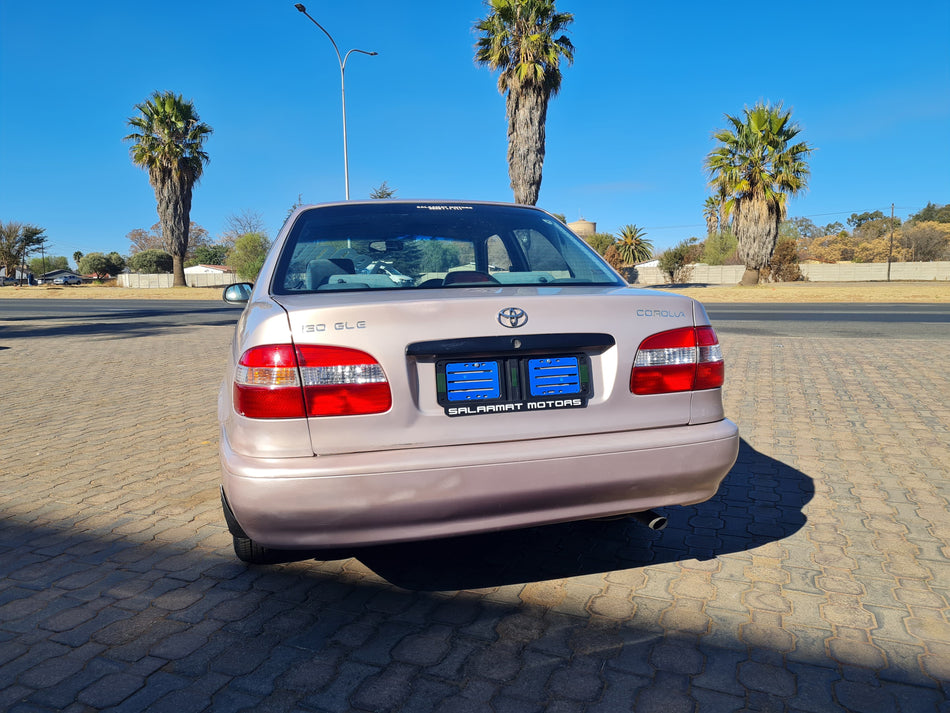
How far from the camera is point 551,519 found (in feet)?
7.99

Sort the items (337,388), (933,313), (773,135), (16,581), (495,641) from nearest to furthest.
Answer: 1. (337,388)
2. (495,641)
3. (16,581)
4. (933,313)
5. (773,135)

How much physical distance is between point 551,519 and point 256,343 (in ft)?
3.86

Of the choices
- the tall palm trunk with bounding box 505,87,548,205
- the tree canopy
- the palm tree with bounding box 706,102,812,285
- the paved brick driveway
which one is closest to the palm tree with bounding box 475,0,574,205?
the tall palm trunk with bounding box 505,87,548,205

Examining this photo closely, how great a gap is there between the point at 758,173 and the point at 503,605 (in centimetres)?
3364

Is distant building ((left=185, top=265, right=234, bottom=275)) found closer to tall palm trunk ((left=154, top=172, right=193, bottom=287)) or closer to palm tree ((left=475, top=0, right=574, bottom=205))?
tall palm trunk ((left=154, top=172, right=193, bottom=287))

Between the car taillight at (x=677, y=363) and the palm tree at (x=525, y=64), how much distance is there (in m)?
28.1

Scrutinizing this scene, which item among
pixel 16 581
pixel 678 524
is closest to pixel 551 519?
pixel 678 524

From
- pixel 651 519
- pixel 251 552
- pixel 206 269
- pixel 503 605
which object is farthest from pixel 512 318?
pixel 206 269

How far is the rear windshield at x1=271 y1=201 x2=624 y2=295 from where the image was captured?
302cm

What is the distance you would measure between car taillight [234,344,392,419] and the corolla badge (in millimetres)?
443

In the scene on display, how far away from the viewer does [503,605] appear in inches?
106

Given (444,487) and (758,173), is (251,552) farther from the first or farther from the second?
(758,173)

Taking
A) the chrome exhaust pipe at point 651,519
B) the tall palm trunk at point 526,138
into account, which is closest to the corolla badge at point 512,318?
the chrome exhaust pipe at point 651,519

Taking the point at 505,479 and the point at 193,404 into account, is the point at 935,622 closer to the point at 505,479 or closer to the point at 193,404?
the point at 505,479
